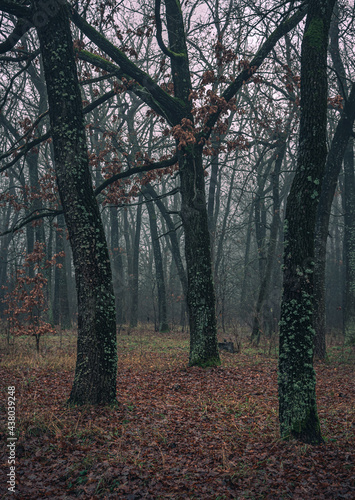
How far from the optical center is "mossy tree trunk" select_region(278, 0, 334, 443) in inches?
179

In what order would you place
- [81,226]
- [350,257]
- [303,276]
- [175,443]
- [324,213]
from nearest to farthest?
[303,276]
[175,443]
[81,226]
[324,213]
[350,257]

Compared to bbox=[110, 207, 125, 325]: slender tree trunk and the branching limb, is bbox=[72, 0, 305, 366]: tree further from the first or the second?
bbox=[110, 207, 125, 325]: slender tree trunk

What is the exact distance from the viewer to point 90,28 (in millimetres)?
8664

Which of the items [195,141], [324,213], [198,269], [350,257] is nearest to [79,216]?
[198,269]

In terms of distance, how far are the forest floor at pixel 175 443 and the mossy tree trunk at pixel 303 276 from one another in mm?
417

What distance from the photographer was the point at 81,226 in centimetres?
612

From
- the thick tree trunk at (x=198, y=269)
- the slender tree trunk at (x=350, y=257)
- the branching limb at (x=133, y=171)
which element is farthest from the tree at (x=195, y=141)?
the slender tree trunk at (x=350, y=257)

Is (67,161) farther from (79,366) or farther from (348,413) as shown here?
(348,413)

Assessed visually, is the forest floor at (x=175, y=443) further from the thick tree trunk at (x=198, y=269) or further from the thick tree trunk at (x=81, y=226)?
the thick tree trunk at (x=198, y=269)

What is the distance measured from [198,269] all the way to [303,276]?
473cm

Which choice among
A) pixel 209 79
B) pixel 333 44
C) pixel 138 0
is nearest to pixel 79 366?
pixel 209 79

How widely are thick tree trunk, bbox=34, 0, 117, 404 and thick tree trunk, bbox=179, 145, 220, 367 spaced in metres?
3.33

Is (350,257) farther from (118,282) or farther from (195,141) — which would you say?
(118,282)

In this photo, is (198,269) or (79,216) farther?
(198,269)
